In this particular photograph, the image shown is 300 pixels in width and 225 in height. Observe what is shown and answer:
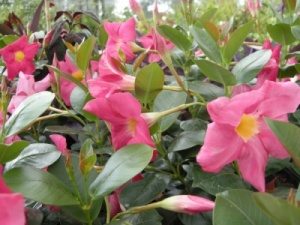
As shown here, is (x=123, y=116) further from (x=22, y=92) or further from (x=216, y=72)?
(x=22, y=92)

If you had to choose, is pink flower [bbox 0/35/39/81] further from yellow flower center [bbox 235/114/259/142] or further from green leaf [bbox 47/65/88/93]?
yellow flower center [bbox 235/114/259/142]

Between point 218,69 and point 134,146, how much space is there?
0.18 meters

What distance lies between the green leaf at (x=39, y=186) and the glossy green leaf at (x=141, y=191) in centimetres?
11

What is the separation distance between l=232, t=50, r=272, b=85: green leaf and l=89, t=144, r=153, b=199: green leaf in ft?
0.71

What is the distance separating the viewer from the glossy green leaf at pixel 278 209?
0.38m

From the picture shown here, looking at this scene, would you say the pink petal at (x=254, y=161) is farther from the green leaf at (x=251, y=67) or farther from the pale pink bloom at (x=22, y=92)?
the pale pink bloom at (x=22, y=92)

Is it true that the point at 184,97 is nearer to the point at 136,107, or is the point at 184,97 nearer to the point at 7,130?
the point at 136,107

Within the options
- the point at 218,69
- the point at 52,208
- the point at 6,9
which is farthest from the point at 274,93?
the point at 6,9

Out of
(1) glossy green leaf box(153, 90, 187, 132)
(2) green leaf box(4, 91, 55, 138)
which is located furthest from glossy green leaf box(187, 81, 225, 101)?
(2) green leaf box(4, 91, 55, 138)

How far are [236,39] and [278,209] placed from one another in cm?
42

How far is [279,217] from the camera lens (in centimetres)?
39

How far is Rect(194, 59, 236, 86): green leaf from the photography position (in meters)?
0.68

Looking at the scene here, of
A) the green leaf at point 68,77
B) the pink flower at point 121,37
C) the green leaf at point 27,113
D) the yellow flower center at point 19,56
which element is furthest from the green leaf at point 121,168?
the yellow flower center at point 19,56

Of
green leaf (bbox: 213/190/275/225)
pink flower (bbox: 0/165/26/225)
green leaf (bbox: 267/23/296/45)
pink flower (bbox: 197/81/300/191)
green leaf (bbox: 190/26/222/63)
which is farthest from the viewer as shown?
green leaf (bbox: 267/23/296/45)
